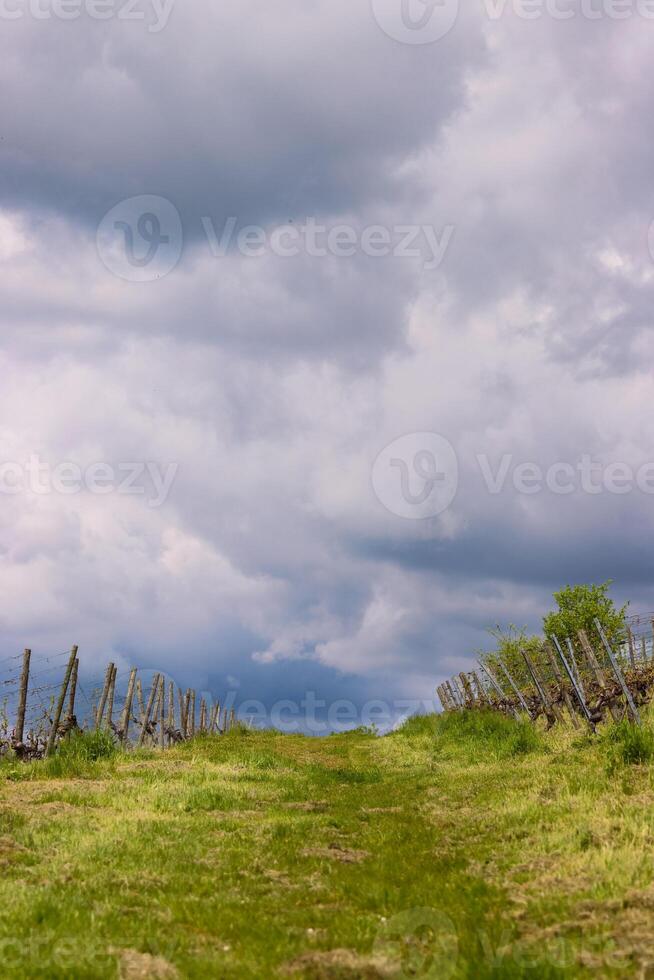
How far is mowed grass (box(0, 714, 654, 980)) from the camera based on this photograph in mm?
6840

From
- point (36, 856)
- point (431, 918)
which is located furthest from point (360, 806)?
point (431, 918)

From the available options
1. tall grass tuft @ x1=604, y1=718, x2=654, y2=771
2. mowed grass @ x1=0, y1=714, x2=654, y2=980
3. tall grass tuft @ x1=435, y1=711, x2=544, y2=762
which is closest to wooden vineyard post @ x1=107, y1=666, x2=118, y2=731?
mowed grass @ x1=0, y1=714, x2=654, y2=980

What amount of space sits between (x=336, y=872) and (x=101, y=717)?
21.2m

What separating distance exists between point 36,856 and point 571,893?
7550 millimetres

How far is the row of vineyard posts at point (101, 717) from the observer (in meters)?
23.6

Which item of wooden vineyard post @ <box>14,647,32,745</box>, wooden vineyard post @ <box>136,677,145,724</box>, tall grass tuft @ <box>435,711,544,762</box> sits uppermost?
wooden vineyard post @ <box>136,677,145,724</box>

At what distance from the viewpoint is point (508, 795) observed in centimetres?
1508

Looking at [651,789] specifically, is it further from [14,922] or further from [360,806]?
[14,922]

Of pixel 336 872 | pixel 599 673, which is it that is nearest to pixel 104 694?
pixel 599 673

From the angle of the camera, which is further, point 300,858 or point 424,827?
point 424,827

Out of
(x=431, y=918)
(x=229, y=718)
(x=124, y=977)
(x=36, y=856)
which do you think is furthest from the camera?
(x=229, y=718)

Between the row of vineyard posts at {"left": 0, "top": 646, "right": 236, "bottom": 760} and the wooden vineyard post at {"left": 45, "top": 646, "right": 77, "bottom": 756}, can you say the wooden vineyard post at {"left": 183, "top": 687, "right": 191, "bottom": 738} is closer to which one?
the row of vineyard posts at {"left": 0, "top": 646, "right": 236, "bottom": 760}

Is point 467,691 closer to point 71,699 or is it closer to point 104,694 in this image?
point 104,694

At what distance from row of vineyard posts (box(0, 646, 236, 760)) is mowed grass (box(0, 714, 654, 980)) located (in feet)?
12.5
